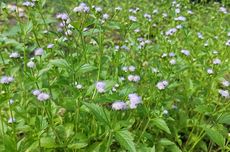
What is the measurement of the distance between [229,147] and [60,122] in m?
1.33

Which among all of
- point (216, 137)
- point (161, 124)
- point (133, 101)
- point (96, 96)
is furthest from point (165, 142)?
point (133, 101)

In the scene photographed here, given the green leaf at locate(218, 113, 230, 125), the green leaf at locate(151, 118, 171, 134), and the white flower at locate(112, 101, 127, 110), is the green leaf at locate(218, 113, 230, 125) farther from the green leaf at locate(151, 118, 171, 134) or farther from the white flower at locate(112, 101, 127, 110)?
A: the white flower at locate(112, 101, 127, 110)

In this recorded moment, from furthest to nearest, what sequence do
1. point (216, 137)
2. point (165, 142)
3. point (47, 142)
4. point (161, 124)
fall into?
point (165, 142) < point (216, 137) < point (47, 142) < point (161, 124)

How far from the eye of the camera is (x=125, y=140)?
7.46ft

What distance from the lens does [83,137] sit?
2824 millimetres

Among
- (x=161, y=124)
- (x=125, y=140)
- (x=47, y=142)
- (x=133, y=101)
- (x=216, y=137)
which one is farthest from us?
(x=216, y=137)

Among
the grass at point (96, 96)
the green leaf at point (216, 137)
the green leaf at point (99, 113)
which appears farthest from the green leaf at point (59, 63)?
the green leaf at point (216, 137)

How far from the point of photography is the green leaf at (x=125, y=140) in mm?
2246

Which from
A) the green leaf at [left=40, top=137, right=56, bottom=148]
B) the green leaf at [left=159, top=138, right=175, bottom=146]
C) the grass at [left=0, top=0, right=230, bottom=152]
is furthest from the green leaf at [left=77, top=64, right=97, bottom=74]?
the green leaf at [left=159, top=138, right=175, bottom=146]

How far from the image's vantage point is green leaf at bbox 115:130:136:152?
225 centimetres

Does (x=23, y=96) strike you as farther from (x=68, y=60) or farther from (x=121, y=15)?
(x=121, y=15)

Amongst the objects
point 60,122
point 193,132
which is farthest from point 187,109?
point 60,122

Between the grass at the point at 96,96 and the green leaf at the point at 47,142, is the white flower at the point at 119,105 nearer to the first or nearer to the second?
the grass at the point at 96,96

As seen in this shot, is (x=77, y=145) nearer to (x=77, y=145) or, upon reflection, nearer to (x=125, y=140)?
(x=77, y=145)
